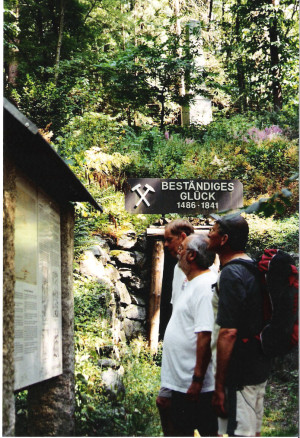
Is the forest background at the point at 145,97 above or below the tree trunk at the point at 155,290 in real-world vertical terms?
above

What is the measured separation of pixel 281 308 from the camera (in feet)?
8.64

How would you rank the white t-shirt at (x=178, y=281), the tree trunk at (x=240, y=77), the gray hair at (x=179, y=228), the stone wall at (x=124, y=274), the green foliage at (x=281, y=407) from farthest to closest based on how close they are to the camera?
the tree trunk at (x=240, y=77)
the stone wall at (x=124, y=274)
the green foliage at (x=281, y=407)
the gray hair at (x=179, y=228)
the white t-shirt at (x=178, y=281)

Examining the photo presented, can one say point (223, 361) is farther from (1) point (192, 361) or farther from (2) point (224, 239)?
(2) point (224, 239)

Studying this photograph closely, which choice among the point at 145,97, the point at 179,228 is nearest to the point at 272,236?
the point at 145,97

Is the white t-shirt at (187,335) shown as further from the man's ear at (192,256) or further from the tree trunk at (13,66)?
the tree trunk at (13,66)

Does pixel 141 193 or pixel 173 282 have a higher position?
pixel 141 193

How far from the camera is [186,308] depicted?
320cm

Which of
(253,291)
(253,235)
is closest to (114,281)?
(253,235)

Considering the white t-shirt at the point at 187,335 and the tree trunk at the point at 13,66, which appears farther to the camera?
the tree trunk at the point at 13,66

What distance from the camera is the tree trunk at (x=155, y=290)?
860cm

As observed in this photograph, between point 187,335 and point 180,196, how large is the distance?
411cm

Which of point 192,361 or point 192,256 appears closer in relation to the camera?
point 192,361

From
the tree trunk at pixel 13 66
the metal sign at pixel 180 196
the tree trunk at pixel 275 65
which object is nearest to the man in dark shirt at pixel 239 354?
the metal sign at pixel 180 196

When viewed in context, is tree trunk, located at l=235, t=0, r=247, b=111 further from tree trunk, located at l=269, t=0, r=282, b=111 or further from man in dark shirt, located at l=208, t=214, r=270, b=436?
man in dark shirt, located at l=208, t=214, r=270, b=436
